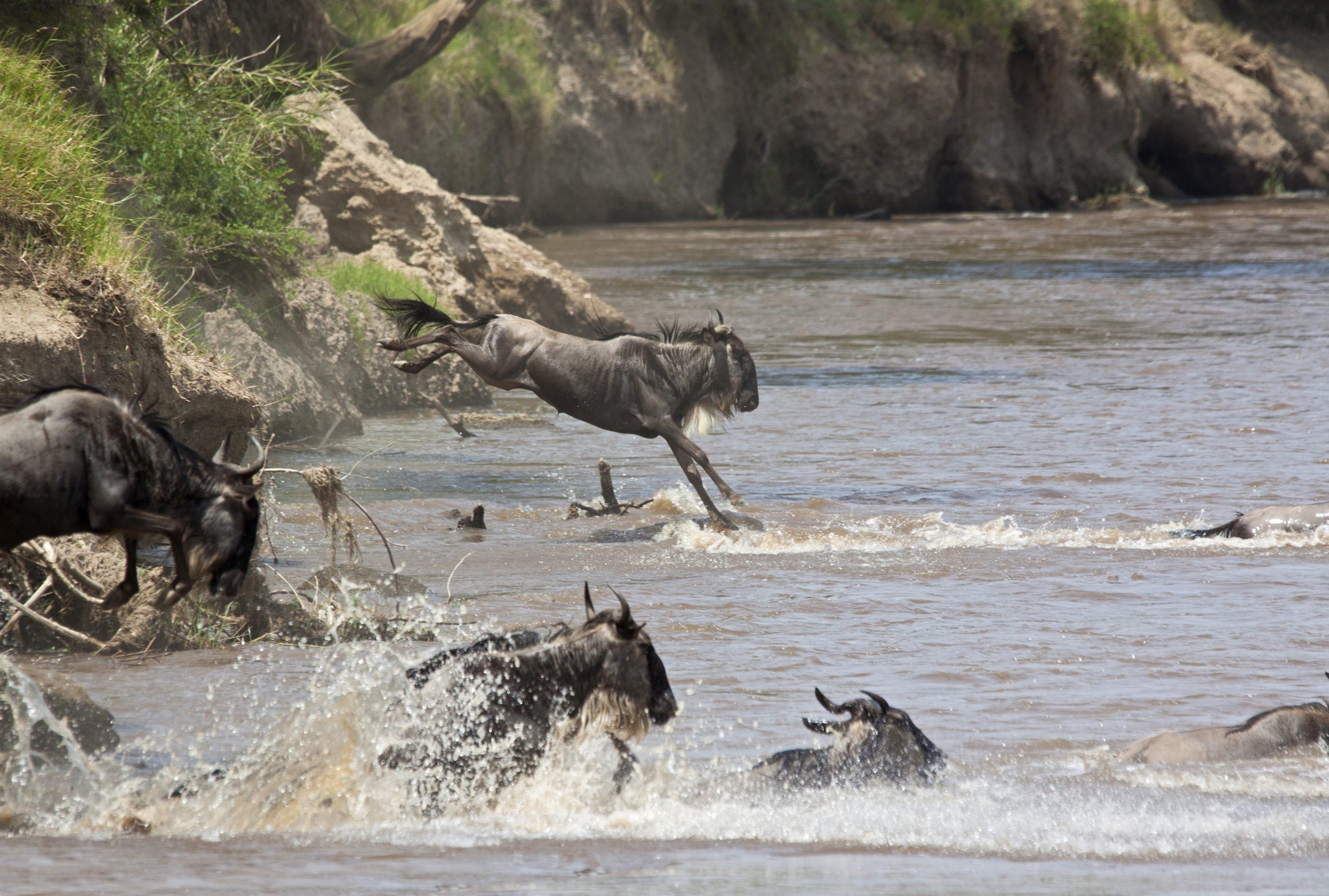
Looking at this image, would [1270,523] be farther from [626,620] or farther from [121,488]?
[121,488]

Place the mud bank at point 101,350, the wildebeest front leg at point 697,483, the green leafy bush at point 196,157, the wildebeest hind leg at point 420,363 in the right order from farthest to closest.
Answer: the green leafy bush at point 196,157, the wildebeest hind leg at point 420,363, the wildebeest front leg at point 697,483, the mud bank at point 101,350

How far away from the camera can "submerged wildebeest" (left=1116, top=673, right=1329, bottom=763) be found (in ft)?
16.2

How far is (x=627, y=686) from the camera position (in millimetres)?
4551

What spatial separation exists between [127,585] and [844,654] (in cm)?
291

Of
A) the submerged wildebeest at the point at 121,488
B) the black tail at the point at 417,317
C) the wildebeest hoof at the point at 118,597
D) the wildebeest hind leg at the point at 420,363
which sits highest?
the submerged wildebeest at the point at 121,488

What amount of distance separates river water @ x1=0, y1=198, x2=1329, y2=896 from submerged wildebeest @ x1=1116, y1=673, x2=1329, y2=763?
79 millimetres

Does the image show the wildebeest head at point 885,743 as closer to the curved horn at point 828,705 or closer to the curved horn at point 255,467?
the curved horn at point 828,705

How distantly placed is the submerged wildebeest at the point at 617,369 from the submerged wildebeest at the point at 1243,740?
4448mm

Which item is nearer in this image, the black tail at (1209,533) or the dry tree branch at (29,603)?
the dry tree branch at (29,603)

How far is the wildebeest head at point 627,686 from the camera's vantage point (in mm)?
4547

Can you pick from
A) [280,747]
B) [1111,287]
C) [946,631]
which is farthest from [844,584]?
[1111,287]

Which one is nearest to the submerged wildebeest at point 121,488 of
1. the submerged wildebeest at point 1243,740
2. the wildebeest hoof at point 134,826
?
the wildebeest hoof at point 134,826

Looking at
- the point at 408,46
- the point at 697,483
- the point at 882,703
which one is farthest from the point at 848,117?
the point at 882,703

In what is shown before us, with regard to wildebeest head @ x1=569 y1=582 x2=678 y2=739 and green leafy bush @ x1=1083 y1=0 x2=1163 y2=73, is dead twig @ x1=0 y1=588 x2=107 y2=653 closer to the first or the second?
wildebeest head @ x1=569 y1=582 x2=678 y2=739
